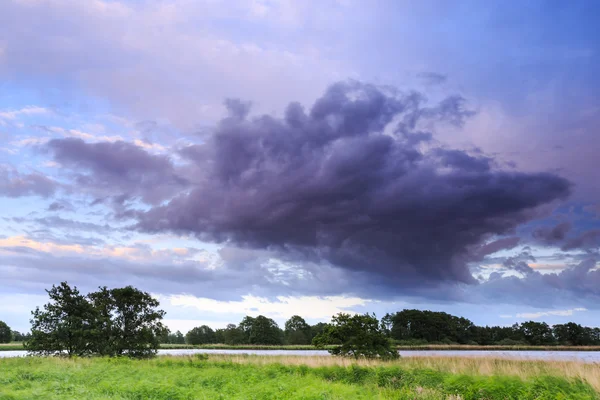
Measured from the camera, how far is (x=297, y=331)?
100625mm

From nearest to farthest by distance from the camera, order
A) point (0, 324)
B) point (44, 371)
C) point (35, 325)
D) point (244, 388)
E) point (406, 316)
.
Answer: point (244, 388) < point (44, 371) < point (35, 325) < point (0, 324) < point (406, 316)

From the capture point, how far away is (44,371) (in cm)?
2381

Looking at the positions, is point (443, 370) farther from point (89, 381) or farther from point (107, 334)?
point (107, 334)

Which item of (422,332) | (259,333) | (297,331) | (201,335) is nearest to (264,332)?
(259,333)

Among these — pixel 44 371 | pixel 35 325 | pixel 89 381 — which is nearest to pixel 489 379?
pixel 89 381

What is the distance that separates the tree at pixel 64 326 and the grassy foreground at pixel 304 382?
4.96m

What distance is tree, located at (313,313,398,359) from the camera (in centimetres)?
3297

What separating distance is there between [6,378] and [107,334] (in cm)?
1590

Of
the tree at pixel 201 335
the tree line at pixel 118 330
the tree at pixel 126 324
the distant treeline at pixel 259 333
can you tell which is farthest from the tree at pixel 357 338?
the tree at pixel 201 335

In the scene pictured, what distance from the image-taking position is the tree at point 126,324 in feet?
122

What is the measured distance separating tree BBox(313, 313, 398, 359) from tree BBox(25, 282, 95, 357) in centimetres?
1958

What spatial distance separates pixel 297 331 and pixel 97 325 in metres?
68.5

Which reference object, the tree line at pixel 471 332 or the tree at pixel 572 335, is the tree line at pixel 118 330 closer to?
the tree line at pixel 471 332

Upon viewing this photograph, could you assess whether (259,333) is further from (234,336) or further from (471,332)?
(471,332)
